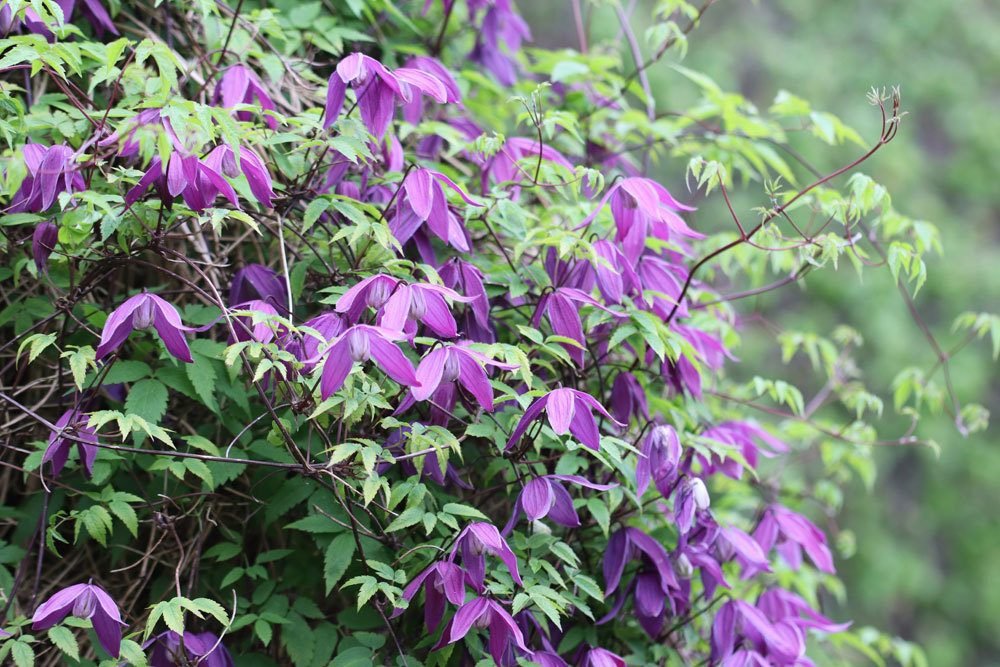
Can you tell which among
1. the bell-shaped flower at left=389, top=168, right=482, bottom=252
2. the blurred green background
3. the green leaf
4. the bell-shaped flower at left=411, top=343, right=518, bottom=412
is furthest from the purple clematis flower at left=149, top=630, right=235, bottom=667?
the blurred green background

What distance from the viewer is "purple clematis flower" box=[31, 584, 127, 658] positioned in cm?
83

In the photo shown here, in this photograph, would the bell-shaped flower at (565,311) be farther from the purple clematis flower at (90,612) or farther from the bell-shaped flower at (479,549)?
the purple clematis flower at (90,612)

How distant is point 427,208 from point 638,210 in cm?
26

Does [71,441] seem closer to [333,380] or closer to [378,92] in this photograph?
[333,380]

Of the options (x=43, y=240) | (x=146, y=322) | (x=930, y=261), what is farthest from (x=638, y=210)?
(x=930, y=261)

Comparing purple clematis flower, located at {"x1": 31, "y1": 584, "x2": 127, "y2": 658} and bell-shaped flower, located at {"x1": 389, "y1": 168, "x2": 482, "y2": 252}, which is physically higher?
bell-shaped flower, located at {"x1": 389, "y1": 168, "x2": 482, "y2": 252}

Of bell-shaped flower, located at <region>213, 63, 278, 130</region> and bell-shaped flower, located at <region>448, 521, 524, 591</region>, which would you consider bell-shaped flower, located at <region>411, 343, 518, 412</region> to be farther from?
bell-shaped flower, located at <region>213, 63, 278, 130</region>

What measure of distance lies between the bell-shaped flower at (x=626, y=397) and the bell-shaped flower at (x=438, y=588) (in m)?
0.34

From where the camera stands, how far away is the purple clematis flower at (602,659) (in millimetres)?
1020

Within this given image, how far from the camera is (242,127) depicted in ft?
3.25

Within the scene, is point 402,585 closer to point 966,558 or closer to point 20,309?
point 20,309

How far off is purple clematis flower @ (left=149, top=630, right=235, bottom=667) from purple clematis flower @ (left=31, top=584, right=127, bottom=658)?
7cm

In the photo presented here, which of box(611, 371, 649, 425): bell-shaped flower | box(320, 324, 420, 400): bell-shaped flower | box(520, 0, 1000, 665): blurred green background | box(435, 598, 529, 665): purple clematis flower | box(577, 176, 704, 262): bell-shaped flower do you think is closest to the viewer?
box(320, 324, 420, 400): bell-shaped flower

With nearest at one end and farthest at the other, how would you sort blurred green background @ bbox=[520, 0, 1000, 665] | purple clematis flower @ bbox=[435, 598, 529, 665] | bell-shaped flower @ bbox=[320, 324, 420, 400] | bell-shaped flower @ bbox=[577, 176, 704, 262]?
bell-shaped flower @ bbox=[320, 324, 420, 400]
purple clematis flower @ bbox=[435, 598, 529, 665]
bell-shaped flower @ bbox=[577, 176, 704, 262]
blurred green background @ bbox=[520, 0, 1000, 665]
